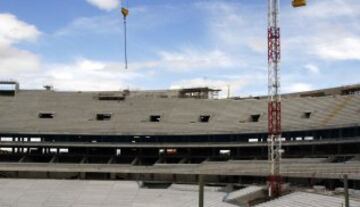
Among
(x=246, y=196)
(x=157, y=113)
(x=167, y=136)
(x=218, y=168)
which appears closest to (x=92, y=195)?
(x=218, y=168)

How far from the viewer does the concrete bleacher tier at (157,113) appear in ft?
256

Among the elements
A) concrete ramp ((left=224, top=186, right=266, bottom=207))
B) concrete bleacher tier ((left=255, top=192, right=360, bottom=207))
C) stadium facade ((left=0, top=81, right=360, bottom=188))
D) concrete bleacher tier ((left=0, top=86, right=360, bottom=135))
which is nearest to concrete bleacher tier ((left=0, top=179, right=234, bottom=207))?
concrete ramp ((left=224, top=186, right=266, bottom=207))

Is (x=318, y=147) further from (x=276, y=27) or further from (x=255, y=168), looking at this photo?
(x=276, y=27)

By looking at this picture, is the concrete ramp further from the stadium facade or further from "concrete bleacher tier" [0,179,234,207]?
the stadium facade

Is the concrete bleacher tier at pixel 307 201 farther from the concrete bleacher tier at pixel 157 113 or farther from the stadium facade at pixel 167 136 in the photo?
the concrete bleacher tier at pixel 157 113

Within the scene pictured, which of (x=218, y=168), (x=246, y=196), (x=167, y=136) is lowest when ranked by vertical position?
(x=246, y=196)

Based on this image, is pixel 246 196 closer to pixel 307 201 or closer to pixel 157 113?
pixel 307 201

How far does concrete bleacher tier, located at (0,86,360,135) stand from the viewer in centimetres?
7806

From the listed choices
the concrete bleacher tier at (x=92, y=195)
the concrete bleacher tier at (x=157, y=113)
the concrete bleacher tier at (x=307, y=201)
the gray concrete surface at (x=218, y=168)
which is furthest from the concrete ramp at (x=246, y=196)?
the concrete bleacher tier at (x=157, y=113)

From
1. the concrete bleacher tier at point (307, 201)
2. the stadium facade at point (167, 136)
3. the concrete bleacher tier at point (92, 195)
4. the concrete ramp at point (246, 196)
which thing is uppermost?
the stadium facade at point (167, 136)

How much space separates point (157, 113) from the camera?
92.3 meters

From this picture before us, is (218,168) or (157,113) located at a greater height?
(157,113)

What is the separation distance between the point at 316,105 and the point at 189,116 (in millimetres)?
20539

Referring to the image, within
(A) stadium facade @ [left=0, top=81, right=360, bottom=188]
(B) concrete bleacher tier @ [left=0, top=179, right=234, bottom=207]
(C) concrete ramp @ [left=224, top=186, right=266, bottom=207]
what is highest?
(A) stadium facade @ [left=0, top=81, right=360, bottom=188]
